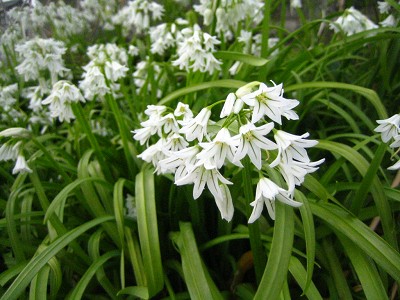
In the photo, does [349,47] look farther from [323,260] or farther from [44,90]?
[44,90]

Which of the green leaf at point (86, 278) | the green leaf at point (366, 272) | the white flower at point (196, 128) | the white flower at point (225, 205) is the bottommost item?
the green leaf at point (86, 278)

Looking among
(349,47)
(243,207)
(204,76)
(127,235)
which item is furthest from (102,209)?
(349,47)

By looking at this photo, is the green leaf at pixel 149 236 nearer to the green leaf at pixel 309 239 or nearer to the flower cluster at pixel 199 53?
the green leaf at pixel 309 239

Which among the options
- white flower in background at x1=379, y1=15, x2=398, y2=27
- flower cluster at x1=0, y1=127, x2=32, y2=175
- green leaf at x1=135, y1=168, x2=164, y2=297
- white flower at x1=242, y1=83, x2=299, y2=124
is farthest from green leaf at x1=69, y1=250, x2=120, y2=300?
white flower in background at x1=379, y1=15, x2=398, y2=27

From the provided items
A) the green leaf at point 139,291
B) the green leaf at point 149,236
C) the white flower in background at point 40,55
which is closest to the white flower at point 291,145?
the green leaf at point 149,236

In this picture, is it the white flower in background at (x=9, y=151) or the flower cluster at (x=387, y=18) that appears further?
the flower cluster at (x=387, y=18)

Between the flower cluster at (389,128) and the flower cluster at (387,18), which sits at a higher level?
the flower cluster at (387,18)
